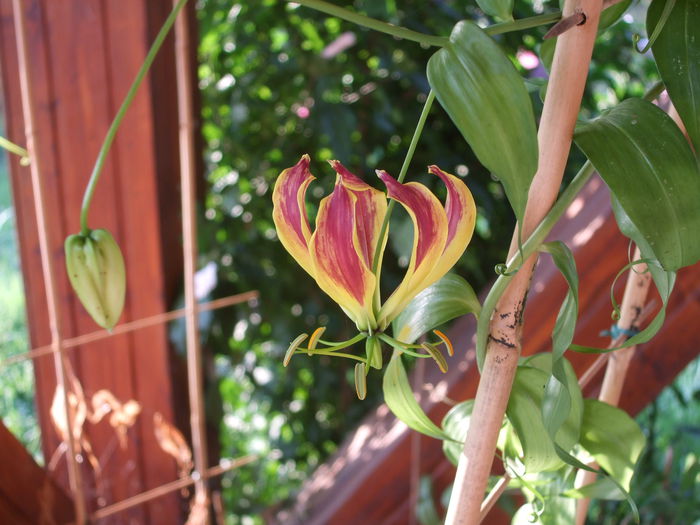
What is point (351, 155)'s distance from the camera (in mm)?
1304

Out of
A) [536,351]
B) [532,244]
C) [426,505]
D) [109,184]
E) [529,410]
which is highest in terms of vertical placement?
[109,184]

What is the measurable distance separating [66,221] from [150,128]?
204 mm

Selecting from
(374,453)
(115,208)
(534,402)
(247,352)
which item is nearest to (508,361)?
(534,402)

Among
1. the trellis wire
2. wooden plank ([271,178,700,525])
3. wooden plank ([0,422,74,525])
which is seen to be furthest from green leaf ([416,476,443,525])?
wooden plank ([0,422,74,525])

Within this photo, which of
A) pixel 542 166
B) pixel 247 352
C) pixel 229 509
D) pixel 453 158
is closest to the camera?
pixel 542 166

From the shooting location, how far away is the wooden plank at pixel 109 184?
3.78 ft

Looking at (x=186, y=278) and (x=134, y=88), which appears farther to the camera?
(x=186, y=278)

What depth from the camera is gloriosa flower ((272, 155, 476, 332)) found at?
380 millimetres

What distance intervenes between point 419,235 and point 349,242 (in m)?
0.04

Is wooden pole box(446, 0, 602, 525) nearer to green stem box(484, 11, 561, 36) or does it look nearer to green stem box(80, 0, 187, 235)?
green stem box(484, 11, 561, 36)

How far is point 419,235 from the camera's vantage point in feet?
1.26

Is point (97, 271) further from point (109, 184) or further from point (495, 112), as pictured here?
point (109, 184)

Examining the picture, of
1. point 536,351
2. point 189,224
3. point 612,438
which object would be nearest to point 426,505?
point 536,351

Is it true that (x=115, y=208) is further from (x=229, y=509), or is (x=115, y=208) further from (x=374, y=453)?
(x=229, y=509)
